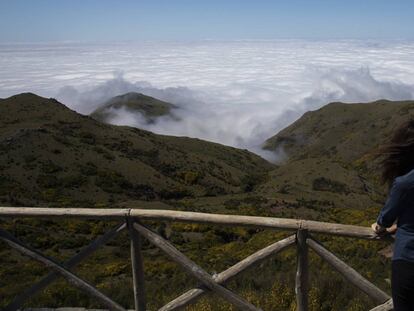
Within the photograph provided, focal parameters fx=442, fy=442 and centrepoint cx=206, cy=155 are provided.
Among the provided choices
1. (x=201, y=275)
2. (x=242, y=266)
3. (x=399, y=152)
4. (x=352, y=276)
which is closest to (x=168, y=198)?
(x=201, y=275)

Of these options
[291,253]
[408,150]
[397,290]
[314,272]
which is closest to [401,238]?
[397,290]

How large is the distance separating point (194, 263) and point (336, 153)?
10864cm

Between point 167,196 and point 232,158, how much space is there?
158ft

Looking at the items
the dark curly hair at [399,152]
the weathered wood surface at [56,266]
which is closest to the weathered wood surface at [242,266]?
the weathered wood surface at [56,266]

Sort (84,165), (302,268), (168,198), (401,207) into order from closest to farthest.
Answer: (401,207) < (302,268) < (168,198) < (84,165)

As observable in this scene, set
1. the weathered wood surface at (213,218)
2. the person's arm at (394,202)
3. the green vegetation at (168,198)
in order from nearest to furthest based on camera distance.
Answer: the person's arm at (394,202) → the weathered wood surface at (213,218) → the green vegetation at (168,198)

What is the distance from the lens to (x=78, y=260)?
4.67 meters

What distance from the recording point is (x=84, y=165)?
53.3m

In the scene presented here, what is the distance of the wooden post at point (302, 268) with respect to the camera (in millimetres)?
4148

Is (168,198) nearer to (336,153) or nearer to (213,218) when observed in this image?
(213,218)

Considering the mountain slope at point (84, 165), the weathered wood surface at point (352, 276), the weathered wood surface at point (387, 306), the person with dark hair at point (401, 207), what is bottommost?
the mountain slope at point (84, 165)

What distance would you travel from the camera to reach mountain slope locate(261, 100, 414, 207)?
51.8m

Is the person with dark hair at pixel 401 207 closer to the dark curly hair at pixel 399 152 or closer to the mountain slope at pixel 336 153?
the dark curly hair at pixel 399 152

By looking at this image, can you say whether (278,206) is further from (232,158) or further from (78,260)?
(232,158)
